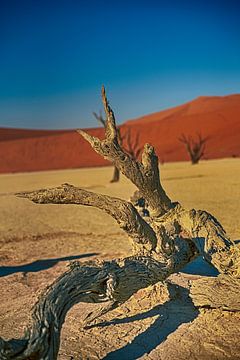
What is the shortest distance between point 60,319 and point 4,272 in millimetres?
4474

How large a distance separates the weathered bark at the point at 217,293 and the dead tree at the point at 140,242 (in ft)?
0.04

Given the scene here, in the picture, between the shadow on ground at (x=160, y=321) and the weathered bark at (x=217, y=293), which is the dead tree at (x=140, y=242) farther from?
the shadow on ground at (x=160, y=321)

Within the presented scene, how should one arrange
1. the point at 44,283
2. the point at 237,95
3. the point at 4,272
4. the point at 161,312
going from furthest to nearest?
the point at 237,95 < the point at 4,272 < the point at 44,283 < the point at 161,312

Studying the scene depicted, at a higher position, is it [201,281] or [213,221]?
[213,221]

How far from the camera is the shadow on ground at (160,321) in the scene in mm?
4480

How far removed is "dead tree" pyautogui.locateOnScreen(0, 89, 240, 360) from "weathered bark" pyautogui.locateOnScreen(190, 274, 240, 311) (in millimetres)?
13

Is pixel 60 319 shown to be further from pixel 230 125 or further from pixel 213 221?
pixel 230 125

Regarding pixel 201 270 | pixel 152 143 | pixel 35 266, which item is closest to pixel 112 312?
pixel 201 270

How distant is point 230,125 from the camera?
3142 inches

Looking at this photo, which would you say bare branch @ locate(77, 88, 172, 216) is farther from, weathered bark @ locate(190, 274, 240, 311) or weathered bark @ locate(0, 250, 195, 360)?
weathered bark @ locate(190, 274, 240, 311)

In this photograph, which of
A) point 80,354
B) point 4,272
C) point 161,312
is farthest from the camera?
point 4,272

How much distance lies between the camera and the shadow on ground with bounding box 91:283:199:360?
14.7 ft

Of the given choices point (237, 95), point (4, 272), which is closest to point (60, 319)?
point (4, 272)

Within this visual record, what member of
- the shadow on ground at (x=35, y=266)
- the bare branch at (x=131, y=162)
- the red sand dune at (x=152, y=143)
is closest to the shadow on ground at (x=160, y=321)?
the bare branch at (x=131, y=162)
